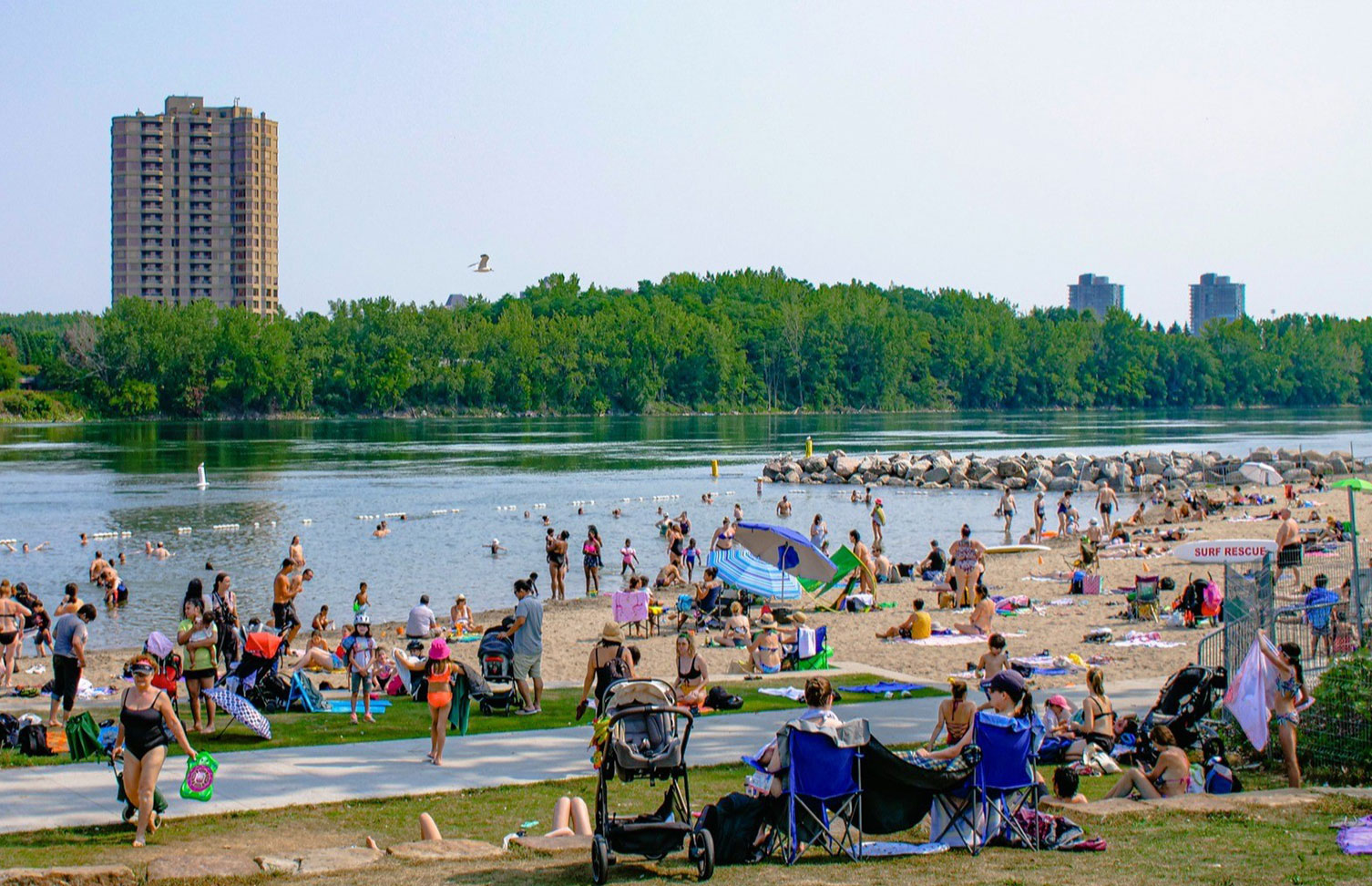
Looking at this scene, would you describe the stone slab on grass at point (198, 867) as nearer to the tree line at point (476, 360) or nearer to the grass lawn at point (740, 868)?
the grass lawn at point (740, 868)

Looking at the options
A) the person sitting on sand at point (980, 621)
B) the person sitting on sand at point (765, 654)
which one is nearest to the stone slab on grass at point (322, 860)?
the person sitting on sand at point (765, 654)

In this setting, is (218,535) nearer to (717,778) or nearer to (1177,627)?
(1177,627)

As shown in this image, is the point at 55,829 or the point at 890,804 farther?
the point at 55,829

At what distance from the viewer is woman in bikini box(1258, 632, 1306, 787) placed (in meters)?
11.0

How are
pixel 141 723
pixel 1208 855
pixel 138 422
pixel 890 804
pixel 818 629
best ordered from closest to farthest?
pixel 1208 855 → pixel 890 804 → pixel 141 723 → pixel 818 629 → pixel 138 422

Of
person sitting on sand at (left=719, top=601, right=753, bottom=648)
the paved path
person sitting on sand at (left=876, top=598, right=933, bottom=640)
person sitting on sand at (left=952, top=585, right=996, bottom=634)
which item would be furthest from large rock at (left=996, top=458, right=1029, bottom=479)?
the paved path

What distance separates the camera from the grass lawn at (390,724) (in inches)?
506

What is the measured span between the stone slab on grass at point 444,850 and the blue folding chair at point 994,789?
3054mm

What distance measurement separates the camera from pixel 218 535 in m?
42.8

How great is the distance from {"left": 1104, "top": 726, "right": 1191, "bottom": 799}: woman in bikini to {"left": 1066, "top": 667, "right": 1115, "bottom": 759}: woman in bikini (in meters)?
1.58

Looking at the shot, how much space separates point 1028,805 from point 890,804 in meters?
1.06

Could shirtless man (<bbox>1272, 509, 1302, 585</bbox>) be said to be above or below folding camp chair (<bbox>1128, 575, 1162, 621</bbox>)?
above

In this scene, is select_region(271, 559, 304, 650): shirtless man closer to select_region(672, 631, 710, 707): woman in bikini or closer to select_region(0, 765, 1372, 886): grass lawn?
select_region(672, 631, 710, 707): woman in bikini

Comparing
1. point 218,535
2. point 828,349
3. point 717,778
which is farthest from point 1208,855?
point 828,349
